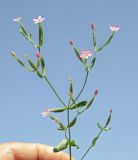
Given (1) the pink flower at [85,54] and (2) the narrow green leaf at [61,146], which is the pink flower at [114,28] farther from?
(2) the narrow green leaf at [61,146]

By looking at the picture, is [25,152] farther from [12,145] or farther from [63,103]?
[63,103]

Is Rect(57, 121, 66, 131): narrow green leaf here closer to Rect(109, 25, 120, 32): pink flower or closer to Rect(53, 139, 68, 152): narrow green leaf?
Rect(53, 139, 68, 152): narrow green leaf

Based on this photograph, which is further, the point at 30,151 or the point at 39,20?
the point at 30,151

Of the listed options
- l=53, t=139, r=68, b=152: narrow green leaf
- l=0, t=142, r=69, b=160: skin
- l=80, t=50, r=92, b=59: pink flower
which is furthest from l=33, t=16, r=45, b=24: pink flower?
l=0, t=142, r=69, b=160: skin

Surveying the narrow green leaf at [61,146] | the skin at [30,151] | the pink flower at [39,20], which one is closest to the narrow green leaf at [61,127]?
the narrow green leaf at [61,146]

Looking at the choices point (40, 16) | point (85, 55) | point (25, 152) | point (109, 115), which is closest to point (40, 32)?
point (40, 16)

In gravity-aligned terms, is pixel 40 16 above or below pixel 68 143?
above

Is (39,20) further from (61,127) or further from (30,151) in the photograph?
(30,151)

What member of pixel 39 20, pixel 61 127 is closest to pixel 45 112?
pixel 61 127

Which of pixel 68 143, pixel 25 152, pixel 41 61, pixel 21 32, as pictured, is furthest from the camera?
pixel 25 152
